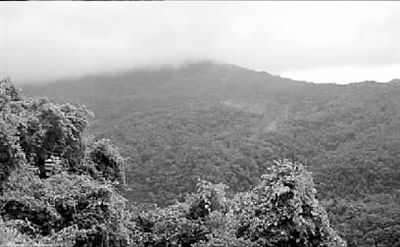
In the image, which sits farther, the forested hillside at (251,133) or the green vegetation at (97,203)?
the forested hillside at (251,133)

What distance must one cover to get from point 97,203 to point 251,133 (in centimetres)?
5314

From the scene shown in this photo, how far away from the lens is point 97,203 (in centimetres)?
958

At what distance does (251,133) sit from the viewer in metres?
62.2

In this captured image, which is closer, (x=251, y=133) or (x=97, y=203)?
(x=97, y=203)

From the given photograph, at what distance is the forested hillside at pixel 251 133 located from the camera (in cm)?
3838

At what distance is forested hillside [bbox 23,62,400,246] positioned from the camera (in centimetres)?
3838

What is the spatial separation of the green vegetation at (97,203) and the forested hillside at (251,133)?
28.0 ft

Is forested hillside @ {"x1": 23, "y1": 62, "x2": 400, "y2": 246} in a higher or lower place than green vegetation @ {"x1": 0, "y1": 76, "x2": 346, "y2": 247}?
lower

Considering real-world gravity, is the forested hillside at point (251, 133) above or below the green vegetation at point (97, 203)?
below

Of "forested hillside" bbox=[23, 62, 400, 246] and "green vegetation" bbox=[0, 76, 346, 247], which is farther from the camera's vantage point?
"forested hillside" bbox=[23, 62, 400, 246]

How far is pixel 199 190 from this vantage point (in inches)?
430

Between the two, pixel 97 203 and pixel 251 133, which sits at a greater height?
pixel 97 203

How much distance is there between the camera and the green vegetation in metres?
7.62

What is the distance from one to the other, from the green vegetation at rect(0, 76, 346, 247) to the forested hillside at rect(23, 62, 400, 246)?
28.0ft
